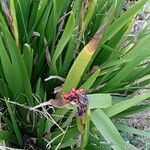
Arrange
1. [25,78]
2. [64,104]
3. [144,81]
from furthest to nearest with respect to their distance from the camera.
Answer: [144,81] < [25,78] < [64,104]

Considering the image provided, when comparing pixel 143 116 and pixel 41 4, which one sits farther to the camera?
pixel 143 116

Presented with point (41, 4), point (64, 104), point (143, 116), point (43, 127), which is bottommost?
point (143, 116)

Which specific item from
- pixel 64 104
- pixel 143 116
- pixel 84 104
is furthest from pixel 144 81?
pixel 84 104

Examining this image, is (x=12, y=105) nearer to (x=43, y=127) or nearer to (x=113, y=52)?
(x=43, y=127)

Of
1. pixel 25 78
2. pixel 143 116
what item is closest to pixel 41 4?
pixel 25 78

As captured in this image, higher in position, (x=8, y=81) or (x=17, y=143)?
(x=8, y=81)

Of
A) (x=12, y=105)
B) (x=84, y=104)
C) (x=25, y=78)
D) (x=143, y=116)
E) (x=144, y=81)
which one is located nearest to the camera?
(x=84, y=104)
